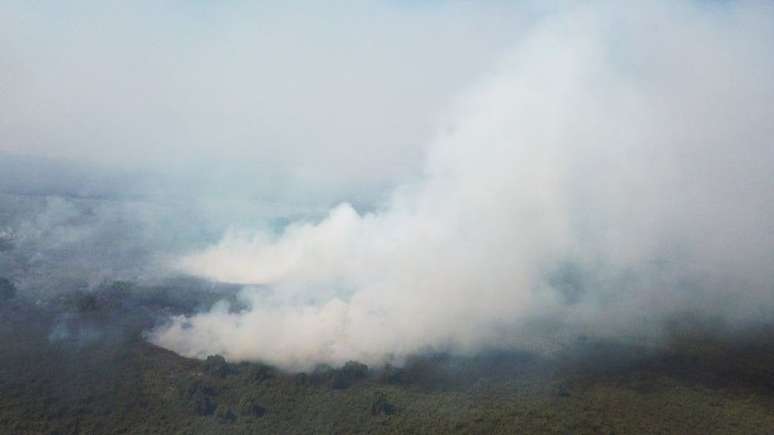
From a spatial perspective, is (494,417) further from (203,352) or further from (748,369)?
(748,369)

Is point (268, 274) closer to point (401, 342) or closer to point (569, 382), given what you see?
point (401, 342)

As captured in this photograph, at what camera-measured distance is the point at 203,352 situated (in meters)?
110

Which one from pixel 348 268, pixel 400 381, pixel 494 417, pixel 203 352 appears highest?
pixel 348 268

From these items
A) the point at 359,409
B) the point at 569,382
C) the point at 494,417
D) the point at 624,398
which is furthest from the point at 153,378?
the point at 624,398

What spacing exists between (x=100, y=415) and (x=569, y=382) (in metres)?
90.1

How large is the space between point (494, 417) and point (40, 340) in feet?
304

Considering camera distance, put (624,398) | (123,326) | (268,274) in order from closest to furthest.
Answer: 1. (624,398)
2. (123,326)
3. (268,274)

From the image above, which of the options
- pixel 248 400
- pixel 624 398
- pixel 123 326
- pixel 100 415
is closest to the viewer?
pixel 100 415

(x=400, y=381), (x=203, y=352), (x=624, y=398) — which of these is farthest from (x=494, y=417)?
(x=203, y=352)

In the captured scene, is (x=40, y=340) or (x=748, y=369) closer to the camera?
(x=40, y=340)

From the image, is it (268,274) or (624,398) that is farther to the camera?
(268,274)

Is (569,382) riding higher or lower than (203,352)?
lower

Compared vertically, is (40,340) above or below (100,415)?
above

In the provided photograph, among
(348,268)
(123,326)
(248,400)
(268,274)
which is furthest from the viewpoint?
(268,274)
